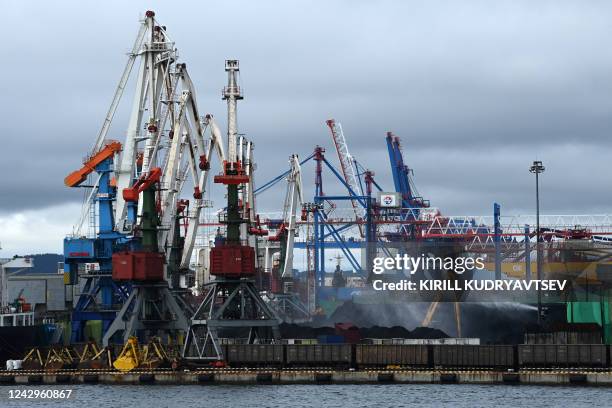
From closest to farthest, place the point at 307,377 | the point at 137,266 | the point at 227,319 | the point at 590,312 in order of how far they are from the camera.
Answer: the point at 307,377 < the point at 227,319 < the point at 590,312 < the point at 137,266

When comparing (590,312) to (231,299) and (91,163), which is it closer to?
(231,299)

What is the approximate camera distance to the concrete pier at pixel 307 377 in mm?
103506

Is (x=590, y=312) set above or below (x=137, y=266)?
below

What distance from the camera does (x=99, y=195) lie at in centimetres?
14300

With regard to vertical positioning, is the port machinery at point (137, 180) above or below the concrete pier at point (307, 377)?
above

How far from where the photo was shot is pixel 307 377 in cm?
10806

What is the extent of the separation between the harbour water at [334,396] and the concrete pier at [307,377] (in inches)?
36.9

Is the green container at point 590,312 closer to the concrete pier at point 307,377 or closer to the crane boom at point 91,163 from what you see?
the concrete pier at point 307,377

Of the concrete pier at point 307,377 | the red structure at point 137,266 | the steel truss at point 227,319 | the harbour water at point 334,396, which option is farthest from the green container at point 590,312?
the red structure at point 137,266

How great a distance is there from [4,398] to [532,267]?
2258 inches

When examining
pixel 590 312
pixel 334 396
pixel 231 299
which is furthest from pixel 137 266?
pixel 590 312

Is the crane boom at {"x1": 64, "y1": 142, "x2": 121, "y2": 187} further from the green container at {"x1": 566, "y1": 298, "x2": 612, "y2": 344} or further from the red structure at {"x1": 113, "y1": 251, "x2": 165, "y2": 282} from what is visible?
the green container at {"x1": 566, "y1": 298, "x2": 612, "y2": 344}

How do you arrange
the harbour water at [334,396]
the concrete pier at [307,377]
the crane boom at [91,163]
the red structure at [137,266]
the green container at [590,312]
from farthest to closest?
1. the crane boom at [91,163]
2. the red structure at [137,266]
3. the green container at [590,312]
4. the concrete pier at [307,377]
5. the harbour water at [334,396]

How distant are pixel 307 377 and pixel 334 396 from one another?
8.97 m
